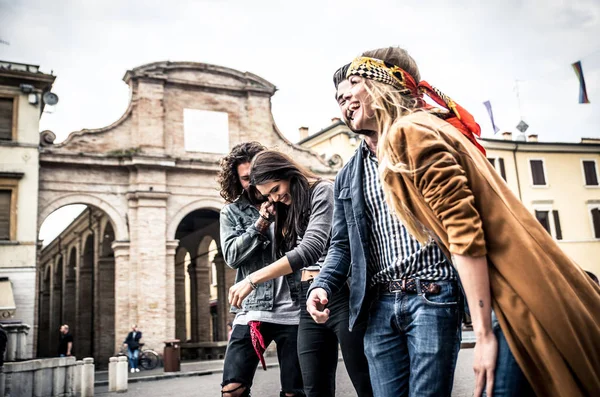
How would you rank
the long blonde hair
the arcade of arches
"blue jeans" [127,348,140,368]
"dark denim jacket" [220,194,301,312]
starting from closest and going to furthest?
the long blonde hair
"dark denim jacket" [220,194,301,312]
"blue jeans" [127,348,140,368]
the arcade of arches

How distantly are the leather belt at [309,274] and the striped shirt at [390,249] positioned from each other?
35.6 inches

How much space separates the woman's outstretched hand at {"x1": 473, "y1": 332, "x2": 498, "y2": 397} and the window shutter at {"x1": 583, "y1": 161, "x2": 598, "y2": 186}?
38.4 m

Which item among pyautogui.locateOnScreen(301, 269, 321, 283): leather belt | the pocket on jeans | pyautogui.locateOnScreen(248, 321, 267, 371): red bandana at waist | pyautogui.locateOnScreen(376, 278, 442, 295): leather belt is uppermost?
pyautogui.locateOnScreen(301, 269, 321, 283): leather belt

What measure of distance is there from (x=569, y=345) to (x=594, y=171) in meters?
39.3

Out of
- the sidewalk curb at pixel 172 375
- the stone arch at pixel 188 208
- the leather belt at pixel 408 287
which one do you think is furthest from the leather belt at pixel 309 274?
the stone arch at pixel 188 208

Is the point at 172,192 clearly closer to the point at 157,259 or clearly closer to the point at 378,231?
the point at 157,259

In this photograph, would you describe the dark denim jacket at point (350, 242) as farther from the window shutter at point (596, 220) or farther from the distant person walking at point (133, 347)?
the window shutter at point (596, 220)

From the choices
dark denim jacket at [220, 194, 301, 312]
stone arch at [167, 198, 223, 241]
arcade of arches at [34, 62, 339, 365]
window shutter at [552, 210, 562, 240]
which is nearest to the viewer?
dark denim jacket at [220, 194, 301, 312]

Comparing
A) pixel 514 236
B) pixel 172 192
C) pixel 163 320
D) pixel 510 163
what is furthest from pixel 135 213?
pixel 514 236

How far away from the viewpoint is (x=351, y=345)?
3.11 m

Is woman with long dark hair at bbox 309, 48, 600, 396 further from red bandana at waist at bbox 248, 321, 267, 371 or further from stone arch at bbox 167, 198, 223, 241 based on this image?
stone arch at bbox 167, 198, 223, 241

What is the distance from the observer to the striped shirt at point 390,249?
2434mm

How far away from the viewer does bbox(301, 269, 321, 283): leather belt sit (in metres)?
3.57

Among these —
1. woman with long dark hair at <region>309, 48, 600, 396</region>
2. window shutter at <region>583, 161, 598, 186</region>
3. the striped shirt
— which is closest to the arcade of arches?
window shutter at <region>583, 161, 598, 186</region>
